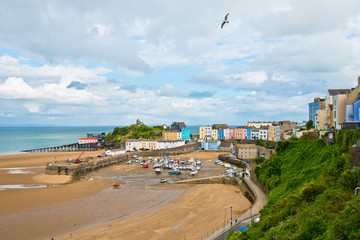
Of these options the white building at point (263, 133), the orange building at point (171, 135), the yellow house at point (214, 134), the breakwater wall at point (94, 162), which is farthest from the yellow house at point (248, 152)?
the yellow house at point (214, 134)

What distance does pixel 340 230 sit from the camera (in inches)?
333

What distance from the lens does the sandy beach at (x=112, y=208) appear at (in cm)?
2031

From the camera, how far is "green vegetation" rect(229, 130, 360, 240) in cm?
958

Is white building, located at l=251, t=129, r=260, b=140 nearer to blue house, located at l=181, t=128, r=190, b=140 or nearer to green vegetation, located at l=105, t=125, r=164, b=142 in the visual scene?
blue house, located at l=181, t=128, r=190, b=140

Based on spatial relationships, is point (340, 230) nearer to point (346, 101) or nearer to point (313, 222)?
point (313, 222)

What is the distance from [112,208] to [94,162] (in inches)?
1101

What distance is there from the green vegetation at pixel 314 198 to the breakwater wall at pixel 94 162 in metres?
34.1

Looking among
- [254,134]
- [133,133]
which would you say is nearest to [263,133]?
[254,134]

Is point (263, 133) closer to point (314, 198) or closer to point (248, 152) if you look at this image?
point (248, 152)

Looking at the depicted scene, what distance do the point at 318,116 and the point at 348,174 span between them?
25.0 meters

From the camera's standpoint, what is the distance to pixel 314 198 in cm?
1417

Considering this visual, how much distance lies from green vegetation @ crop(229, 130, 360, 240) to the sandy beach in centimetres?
639

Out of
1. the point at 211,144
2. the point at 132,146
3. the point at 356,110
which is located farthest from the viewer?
the point at 211,144

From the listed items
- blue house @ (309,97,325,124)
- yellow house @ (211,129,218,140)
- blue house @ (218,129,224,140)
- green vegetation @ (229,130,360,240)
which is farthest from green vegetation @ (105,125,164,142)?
green vegetation @ (229,130,360,240)
